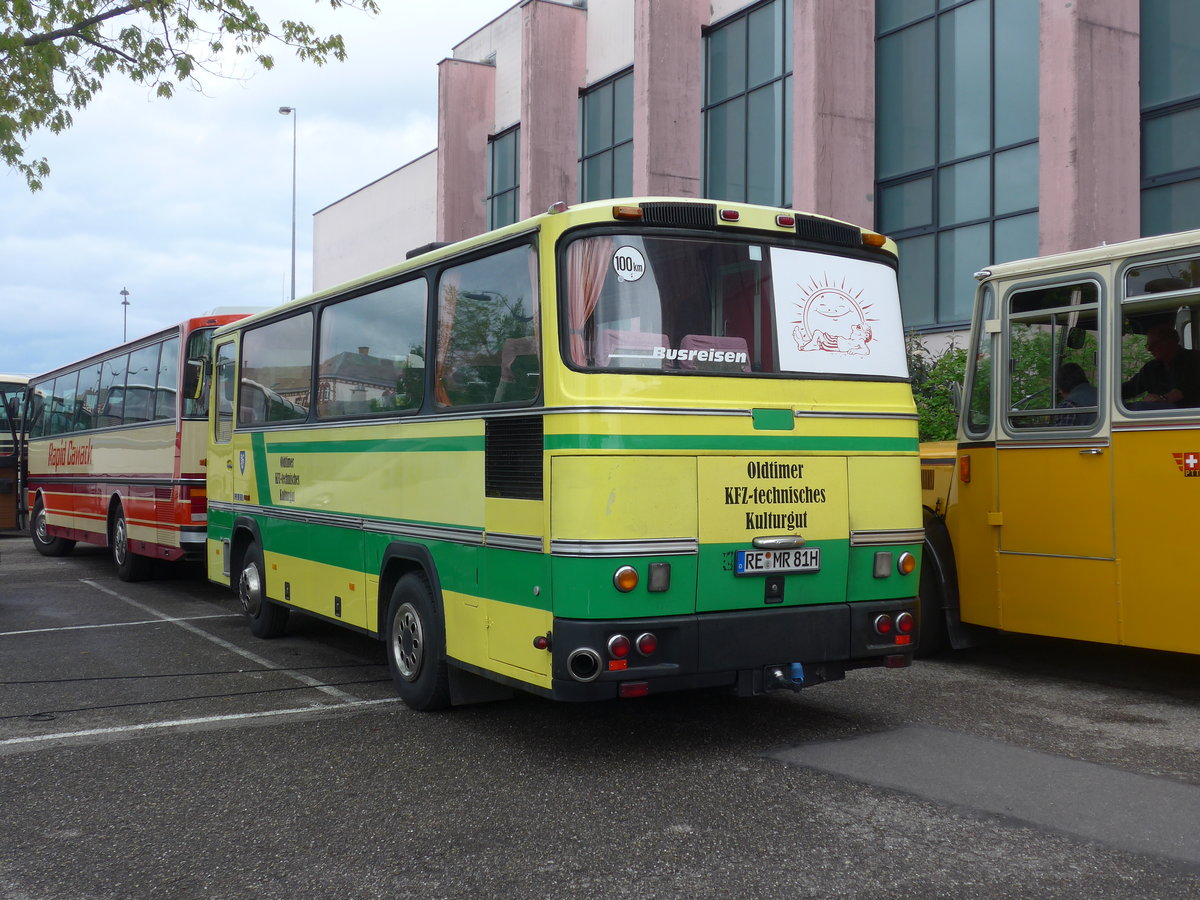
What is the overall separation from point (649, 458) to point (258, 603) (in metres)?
5.65

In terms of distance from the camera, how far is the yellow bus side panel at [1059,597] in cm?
767

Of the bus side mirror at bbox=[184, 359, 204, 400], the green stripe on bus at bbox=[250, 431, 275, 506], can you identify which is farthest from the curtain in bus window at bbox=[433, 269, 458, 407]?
the bus side mirror at bbox=[184, 359, 204, 400]

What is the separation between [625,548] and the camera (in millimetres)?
5715

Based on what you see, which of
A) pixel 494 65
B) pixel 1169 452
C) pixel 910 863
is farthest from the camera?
pixel 494 65

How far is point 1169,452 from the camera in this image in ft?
23.9

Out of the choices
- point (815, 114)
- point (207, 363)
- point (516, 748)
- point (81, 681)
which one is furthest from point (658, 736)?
point (815, 114)

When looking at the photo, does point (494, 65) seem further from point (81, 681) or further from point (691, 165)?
point (81, 681)

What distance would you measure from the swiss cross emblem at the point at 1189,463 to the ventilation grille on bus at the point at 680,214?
336 centimetres

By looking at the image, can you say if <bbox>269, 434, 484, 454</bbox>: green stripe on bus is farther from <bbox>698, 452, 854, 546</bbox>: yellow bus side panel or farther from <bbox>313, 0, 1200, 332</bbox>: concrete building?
<bbox>313, 0, 1200, 332</bbox>: concrete building

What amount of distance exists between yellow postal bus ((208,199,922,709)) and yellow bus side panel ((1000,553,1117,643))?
1788 mm

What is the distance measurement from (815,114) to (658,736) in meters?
15.0

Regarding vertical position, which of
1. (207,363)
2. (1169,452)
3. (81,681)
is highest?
(207,363)

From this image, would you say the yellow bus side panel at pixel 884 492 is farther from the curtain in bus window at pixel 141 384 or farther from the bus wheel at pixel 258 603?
the curtain in bus window at pixel 141 384

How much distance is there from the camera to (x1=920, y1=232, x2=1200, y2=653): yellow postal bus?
7285 mm
